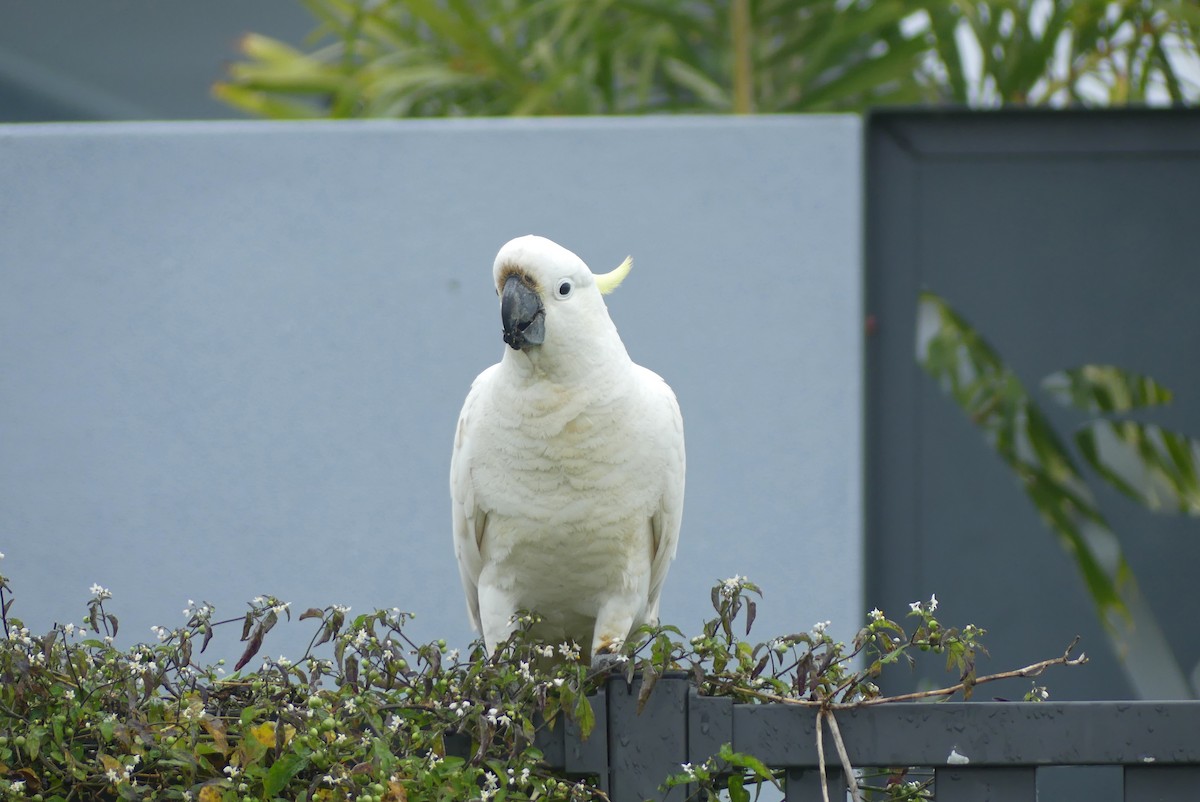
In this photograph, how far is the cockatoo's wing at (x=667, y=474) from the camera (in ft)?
6.63

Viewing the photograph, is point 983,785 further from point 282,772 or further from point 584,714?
point 282,772

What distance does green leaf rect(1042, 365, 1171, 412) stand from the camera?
308 cm

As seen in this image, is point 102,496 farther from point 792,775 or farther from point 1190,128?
point 1190,128

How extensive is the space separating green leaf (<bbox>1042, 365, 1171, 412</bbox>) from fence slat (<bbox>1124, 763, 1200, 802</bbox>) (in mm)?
1856

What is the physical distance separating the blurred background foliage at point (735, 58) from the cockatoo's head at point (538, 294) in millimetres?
1899

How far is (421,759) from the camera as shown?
1336 mm

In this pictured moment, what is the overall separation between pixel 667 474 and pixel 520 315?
1.43 feet

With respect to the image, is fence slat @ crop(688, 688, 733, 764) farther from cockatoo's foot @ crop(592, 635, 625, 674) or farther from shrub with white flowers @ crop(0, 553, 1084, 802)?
cockatoo's foot @ crop(592, 635, 625, 674)

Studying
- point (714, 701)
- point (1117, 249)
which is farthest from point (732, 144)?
point (714, 701)

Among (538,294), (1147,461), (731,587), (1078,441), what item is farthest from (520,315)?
(1147,461)

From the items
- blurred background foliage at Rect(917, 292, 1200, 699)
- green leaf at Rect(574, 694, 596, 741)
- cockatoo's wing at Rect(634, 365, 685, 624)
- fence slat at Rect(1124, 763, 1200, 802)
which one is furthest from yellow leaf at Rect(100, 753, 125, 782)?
blurred background foliage at Rect(917, 292, 1200, 699)

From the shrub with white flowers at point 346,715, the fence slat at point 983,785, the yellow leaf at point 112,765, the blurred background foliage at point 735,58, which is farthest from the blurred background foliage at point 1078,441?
the yellow leaf at point 112,765

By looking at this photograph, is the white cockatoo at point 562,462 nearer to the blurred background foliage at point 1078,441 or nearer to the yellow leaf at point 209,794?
the yellow leaf at point 209,794

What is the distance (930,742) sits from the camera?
1.37 meters
